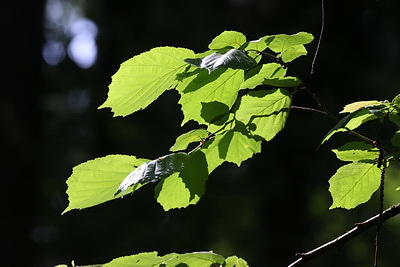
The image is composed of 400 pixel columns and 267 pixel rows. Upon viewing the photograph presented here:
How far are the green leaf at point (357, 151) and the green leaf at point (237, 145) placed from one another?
12 centimetres

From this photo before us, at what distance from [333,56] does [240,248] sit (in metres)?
1.82

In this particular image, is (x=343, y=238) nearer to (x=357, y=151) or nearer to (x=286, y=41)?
(x=357, y=151)

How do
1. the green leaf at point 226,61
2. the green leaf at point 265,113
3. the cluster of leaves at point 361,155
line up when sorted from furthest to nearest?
the green leaf at point 265,113 → the cluster of leaves at point 361,155 → the green leaf at point 226,61

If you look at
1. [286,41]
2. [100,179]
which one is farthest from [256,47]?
[100,179]

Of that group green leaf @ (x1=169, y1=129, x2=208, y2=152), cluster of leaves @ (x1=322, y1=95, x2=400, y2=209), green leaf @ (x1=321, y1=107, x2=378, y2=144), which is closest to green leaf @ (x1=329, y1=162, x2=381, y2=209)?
cluster of leaves @ (x1=322, y1=95, x2=400, y2=209)

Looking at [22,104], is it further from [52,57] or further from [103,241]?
[52,57]

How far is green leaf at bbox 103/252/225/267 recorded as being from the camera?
677 mm

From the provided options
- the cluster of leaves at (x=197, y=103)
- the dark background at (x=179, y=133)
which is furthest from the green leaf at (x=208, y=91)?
the dark background at (x=179, y=133)

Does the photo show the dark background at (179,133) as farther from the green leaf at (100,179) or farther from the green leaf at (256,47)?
the green leaf at (256,47)

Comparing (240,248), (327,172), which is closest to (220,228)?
(240,248)

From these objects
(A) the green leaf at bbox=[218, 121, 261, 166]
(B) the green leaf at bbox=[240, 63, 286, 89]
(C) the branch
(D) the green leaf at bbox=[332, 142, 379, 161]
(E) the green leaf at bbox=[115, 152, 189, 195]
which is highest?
(B) the green leaf at bbox=[240, 63, 286, 89]

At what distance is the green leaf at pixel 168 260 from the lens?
68 centimetres

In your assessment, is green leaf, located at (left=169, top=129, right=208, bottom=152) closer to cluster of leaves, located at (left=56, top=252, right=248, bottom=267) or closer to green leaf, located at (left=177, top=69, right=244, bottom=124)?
green leaf, located at (left=177, top=69, right=244, bottom=124)

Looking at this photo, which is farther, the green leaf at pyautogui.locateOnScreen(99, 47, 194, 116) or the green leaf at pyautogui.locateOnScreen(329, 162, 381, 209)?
the green leaf at pyautogui.locateOnScreen(329, 162, 381, 209)
